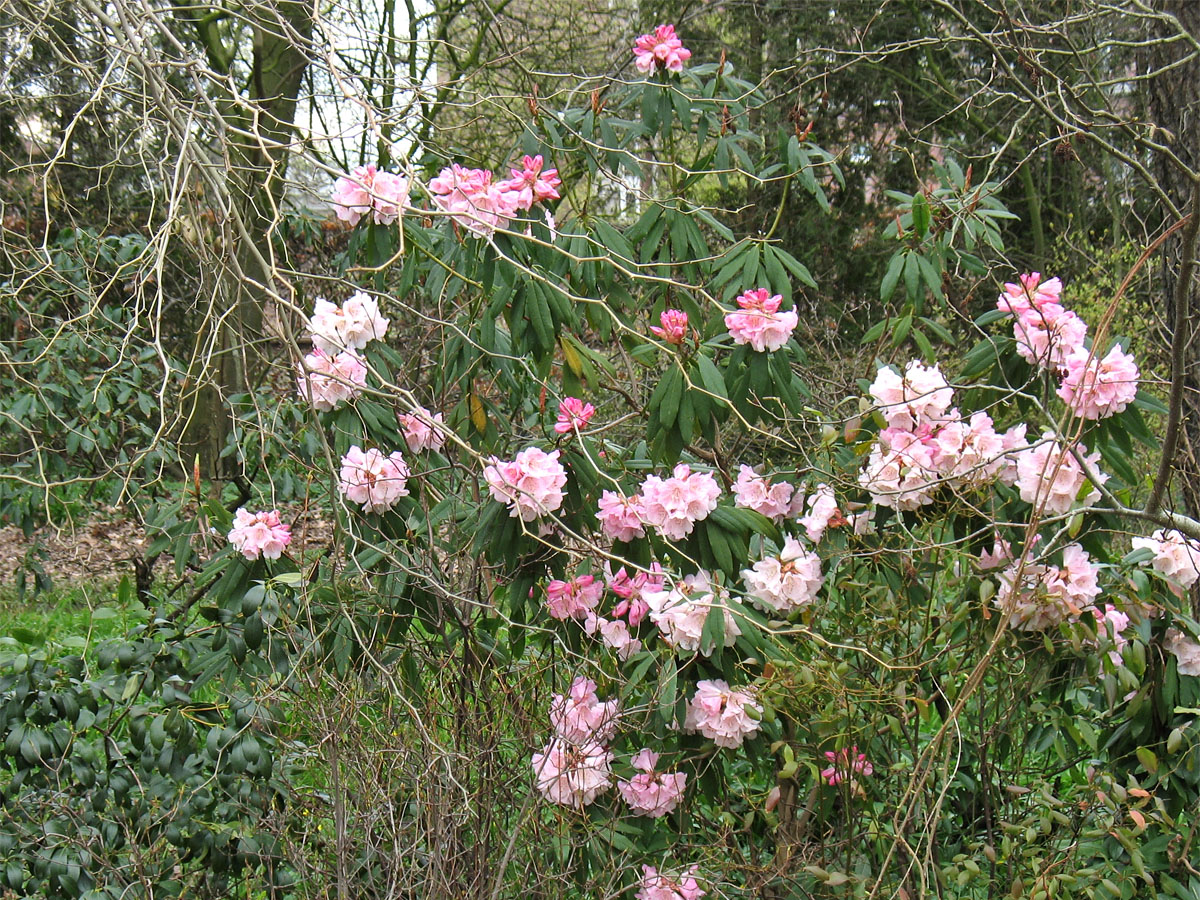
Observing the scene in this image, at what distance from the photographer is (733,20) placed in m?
9.30

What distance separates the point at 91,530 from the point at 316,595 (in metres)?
4.87

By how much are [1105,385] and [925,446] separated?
1.31ft

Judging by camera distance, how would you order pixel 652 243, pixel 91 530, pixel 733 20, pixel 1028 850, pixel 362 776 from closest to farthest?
pixel 362 776
pixel 1028 850
pixel 652 243
pixel 91 530
pixel 733 20

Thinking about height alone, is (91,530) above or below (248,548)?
below

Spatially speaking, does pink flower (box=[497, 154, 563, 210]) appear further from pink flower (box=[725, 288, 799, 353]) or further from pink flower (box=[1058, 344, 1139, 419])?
pink flower (box=[1058, 344, 1139, 419])

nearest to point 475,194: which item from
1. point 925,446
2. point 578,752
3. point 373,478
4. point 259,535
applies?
point 373,478

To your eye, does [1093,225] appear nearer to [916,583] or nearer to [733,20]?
[733,20]

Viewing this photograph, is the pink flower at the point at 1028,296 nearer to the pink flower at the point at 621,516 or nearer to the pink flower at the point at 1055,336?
the pink flower at the point at 1055,336

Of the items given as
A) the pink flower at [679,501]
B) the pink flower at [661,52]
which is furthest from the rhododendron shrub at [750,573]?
the pink flower at [661,52]

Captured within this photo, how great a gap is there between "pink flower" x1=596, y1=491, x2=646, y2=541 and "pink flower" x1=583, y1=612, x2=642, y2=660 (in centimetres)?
21

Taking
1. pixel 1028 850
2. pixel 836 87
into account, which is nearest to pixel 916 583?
pixel 1028 850

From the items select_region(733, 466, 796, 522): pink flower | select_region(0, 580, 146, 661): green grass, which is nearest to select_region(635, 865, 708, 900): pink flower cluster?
select_region(733, 466, 796, 522): pink flower

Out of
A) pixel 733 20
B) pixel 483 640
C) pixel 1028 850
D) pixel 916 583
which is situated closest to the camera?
pixel 1028 850

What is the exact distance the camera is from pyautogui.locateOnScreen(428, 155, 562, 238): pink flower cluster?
8.17 feet
